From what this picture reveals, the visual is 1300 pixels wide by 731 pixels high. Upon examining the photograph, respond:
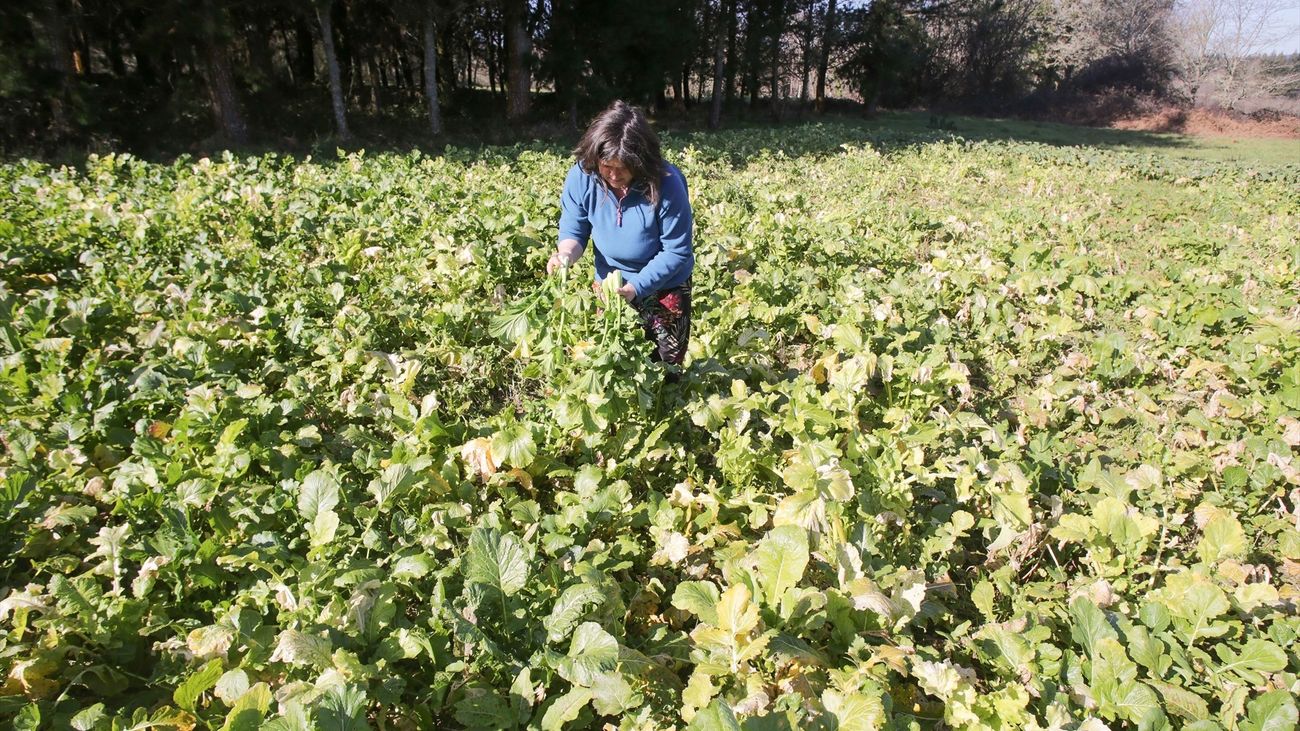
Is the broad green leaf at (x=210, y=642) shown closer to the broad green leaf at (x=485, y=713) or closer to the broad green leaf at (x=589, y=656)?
the broad green leaf at (x=485, y=713)

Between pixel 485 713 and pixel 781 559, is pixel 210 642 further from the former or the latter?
pixel 781 559

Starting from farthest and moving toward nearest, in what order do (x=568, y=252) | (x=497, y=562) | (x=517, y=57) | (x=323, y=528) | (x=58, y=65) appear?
(x=517, y=57) < (x=58, y=65) < (x=568, y=252) < (x=323, y=528) < (x=497, y=562)

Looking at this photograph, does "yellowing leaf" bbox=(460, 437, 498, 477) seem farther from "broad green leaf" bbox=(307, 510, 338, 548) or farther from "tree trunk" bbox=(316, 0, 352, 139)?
"tree trunk" bbox=(316, 0, 352, 139)

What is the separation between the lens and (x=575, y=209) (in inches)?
136

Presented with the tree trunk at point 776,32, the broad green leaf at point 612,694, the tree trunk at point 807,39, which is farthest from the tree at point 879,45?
the broad green leaf at point 612,694

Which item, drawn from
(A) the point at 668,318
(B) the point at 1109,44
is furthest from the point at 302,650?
(B) the point at 1109,44

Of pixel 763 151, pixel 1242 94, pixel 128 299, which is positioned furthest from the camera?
pixel 1242 94

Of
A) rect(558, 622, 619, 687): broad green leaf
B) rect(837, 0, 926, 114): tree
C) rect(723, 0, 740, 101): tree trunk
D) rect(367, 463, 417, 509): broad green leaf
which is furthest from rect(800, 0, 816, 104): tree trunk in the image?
rect(558, 622, 619, 687): broad green leaf

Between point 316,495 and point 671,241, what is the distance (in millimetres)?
1859

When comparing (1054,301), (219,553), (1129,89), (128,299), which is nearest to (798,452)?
(219,553)

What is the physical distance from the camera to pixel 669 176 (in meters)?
3.15

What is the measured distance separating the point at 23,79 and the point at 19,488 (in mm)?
13935

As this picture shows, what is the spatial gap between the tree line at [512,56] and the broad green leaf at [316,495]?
47.7 ft

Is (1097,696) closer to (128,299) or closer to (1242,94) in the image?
(128,299)
